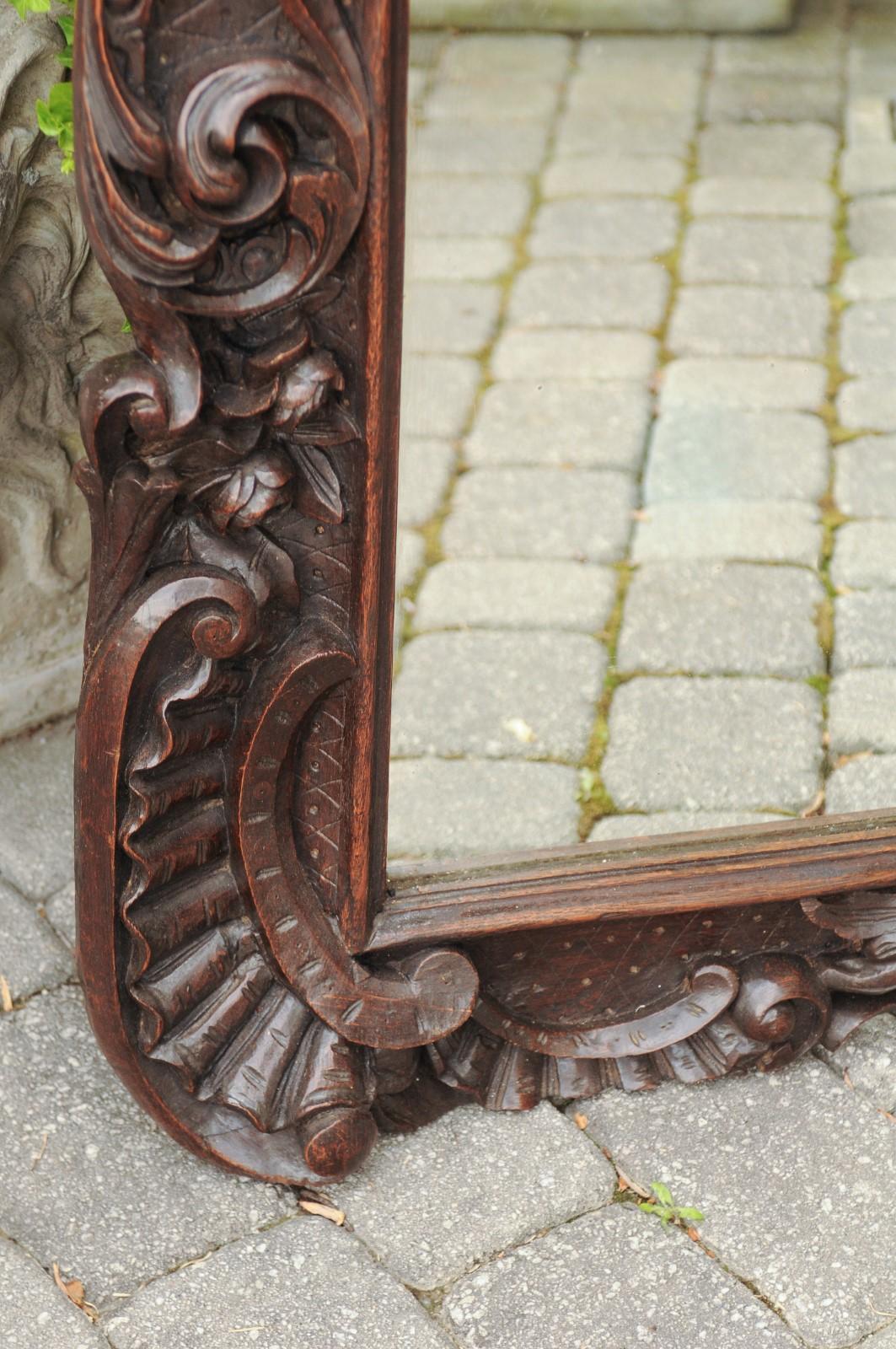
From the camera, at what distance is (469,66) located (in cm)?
213

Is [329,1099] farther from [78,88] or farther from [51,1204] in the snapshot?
[78,88]

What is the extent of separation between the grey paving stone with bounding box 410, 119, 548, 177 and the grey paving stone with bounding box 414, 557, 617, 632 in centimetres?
52

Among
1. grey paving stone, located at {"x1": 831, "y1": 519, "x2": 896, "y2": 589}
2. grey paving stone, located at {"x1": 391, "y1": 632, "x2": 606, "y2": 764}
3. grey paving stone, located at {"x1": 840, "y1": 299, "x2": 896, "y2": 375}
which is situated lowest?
grey paving stone, located at {"x1": 391, "y1": 632, "x2": 606, "y2": 764}

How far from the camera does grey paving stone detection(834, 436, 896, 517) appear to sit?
187 centimetres

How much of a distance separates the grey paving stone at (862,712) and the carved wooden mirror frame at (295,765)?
183 millimetres

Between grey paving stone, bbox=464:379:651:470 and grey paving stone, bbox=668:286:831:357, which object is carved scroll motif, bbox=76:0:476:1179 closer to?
grey paving stone, bbox=464:379:651:470

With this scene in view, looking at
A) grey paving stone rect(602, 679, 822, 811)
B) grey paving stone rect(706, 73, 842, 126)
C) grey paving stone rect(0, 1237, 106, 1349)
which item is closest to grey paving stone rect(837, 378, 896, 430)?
grey paving stone rect(602, 679, 822, 811)

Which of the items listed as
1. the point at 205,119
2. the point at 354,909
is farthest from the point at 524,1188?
the point at 205,119

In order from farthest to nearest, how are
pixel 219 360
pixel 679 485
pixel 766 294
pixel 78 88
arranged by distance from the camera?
pixel 766 294, pixel 679 485, pixel 219 360, pixel 78 88

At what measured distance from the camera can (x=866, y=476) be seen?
1.93 meters

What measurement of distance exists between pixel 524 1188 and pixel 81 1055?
0.46 m

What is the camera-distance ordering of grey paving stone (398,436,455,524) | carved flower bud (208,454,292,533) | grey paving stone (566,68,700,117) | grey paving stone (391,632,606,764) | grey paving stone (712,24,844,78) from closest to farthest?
carved flower bud (208,454,292,533) < grey paving stone (391,632,606,764) < grey paving stone (398,436,455,524) < grey paving stone (712,24,844,78) < grey paving stone (566,68,700,117)

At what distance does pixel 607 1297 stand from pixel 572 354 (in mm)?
1555

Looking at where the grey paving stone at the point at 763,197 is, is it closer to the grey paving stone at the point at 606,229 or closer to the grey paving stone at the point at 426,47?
the grey paving stone at the point at 606,229
